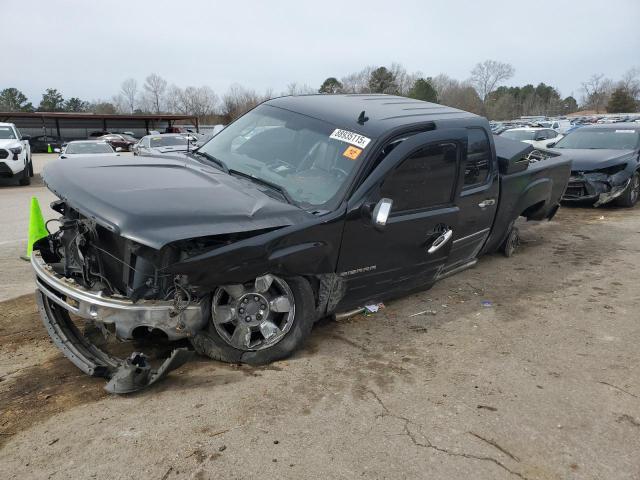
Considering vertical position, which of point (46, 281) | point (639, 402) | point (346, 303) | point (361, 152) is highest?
point (361, 152)

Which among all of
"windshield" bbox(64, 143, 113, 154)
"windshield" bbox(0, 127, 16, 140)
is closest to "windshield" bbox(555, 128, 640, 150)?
"windshield" bbox(64, 143, 113, 154)

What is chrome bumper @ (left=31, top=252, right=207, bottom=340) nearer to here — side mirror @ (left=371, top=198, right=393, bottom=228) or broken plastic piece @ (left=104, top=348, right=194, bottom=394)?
broken plastic piece @ (left=104, top=348, right=194, bottom=394)

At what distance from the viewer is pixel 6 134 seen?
52.9 feet

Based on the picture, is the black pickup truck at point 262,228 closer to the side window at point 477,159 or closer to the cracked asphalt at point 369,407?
the side window at point 477,159

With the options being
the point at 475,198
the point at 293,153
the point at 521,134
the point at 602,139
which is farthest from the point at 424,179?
the point at 521,134

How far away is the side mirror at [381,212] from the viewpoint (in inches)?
135

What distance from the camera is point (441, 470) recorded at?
256 cm

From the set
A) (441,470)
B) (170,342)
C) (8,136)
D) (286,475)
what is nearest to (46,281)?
(170,342)

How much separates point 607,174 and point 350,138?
8.32m

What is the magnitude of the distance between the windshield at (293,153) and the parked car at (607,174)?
7164 mm

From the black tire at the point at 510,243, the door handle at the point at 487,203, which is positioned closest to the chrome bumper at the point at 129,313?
the door handle at the point at 487,203

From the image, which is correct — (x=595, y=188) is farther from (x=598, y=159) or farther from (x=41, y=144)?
(x=41, y=144)

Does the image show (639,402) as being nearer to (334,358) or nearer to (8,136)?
(334,358)

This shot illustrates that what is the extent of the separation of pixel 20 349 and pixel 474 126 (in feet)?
14.0
